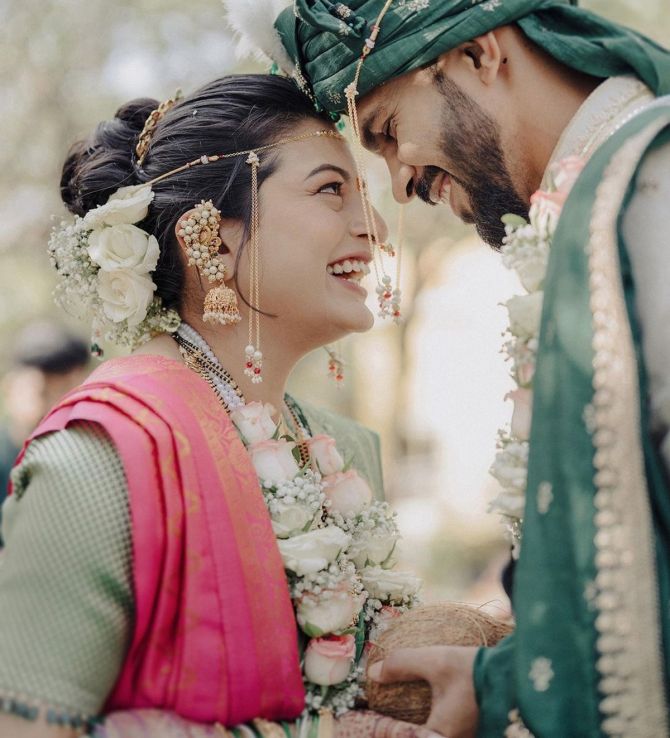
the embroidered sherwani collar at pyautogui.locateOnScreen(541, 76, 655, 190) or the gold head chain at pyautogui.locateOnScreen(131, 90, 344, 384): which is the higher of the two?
the embroidered sherwani collar at pyautogui.locateOnScreen(541, 76, 655, 190)

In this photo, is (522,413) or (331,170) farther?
(331,170)

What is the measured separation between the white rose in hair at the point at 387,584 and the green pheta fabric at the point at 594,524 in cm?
81

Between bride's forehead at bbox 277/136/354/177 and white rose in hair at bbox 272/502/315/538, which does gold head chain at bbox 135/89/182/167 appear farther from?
white rose in hair at bbox 272/502/315/538

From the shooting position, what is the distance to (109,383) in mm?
2504

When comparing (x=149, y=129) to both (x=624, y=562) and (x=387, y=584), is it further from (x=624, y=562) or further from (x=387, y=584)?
(x=624, y=562)

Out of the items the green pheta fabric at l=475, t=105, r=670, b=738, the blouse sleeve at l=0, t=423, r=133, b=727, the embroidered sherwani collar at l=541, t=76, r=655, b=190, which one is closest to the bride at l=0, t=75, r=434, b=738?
the blouse sleeve at l=0, t=423, r=133, b=727

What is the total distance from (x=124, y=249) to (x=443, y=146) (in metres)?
1.03

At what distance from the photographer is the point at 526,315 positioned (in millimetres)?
2227

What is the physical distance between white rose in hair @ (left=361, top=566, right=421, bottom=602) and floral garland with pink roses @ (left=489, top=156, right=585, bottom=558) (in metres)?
0.58

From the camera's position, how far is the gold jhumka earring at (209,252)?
2936 mm

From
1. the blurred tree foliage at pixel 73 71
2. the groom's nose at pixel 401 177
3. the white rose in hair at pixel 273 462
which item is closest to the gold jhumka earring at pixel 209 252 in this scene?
the white rose in hair at pixel 273 462

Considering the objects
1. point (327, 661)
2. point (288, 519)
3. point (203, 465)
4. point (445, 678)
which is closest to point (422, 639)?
point (445, 678)

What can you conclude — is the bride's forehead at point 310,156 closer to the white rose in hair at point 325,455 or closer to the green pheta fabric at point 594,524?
the white rose in hair at point 325,455

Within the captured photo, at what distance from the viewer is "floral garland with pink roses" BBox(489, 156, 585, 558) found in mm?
2234
